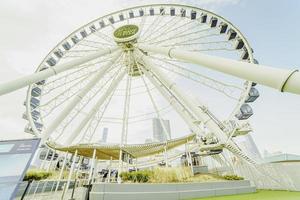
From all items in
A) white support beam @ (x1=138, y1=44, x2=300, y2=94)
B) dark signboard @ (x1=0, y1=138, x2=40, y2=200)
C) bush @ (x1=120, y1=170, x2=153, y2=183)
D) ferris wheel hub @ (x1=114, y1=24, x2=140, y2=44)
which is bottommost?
dark signboard @ (x1=0, y1=138, x2=40, y2=200)

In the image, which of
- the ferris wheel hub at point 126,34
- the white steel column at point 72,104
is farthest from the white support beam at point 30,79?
the ferris wheel hub at point 126,34

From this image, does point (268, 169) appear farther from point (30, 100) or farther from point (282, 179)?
point (30, 100)

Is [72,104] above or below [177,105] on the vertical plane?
below

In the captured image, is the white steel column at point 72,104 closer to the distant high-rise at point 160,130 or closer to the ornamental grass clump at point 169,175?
the distant high-rise at point 160,130

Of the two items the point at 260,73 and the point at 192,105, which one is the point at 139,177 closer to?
the point at 192,105

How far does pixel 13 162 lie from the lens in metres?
3.50

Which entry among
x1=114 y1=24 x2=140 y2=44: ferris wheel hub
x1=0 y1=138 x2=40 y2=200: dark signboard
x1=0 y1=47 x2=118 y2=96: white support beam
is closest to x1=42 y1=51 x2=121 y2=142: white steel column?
x1=114 y1=24 x2=140 y2=44: ferris wheel hub

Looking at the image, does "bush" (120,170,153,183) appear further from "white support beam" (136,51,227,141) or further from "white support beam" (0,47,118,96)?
"white support beam" (0,47,118,96)

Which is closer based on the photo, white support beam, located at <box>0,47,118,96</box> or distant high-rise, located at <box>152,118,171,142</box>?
white support beam, located at <box>0,47,118,96</box>

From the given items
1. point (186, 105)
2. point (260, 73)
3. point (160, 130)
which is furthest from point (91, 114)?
point (160, 130)

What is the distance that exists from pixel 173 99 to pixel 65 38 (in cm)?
1189

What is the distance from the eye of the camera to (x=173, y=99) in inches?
671

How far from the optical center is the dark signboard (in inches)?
120

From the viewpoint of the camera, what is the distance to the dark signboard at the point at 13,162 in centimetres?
305
